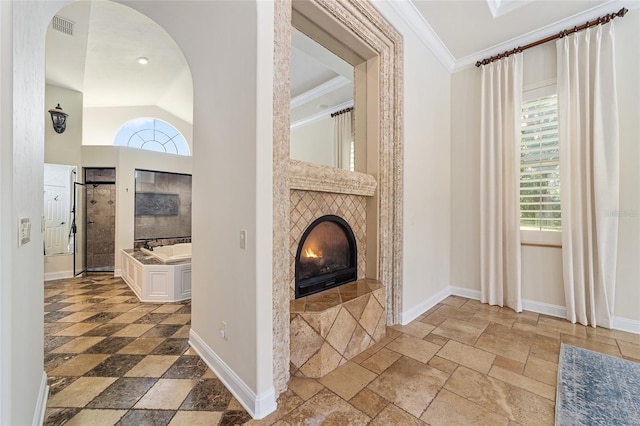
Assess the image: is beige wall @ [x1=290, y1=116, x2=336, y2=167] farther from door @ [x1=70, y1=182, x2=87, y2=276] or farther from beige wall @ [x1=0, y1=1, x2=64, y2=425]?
door @ [x1=70, y1=182, x2=87, y2=276]

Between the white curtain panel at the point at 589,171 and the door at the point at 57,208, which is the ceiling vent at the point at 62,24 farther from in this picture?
the white curtain panel at the point at 589,171

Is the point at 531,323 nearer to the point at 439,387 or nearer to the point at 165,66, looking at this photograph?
the point at 439,387

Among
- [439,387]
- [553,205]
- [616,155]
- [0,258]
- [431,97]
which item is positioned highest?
[431,97]

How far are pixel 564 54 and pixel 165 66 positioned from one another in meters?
5.73

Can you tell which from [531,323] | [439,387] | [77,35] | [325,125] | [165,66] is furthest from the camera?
[325,125]

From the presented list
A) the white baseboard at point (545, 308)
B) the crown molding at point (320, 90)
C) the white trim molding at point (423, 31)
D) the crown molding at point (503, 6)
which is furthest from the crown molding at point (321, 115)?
the white baseboard at point (545, 308)

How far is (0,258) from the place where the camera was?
3.01 feet

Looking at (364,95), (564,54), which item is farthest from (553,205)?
(364,95)

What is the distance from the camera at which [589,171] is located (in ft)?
9.08

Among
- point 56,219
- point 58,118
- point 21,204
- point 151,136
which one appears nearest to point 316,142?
point 151,136

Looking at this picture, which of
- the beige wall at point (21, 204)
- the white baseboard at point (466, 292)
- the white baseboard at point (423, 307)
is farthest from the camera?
the white baseboard at point (466, 292)

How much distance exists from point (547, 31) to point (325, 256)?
12.3ft

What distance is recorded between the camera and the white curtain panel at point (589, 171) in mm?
2682

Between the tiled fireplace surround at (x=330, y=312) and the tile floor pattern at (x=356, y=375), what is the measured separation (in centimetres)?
11
